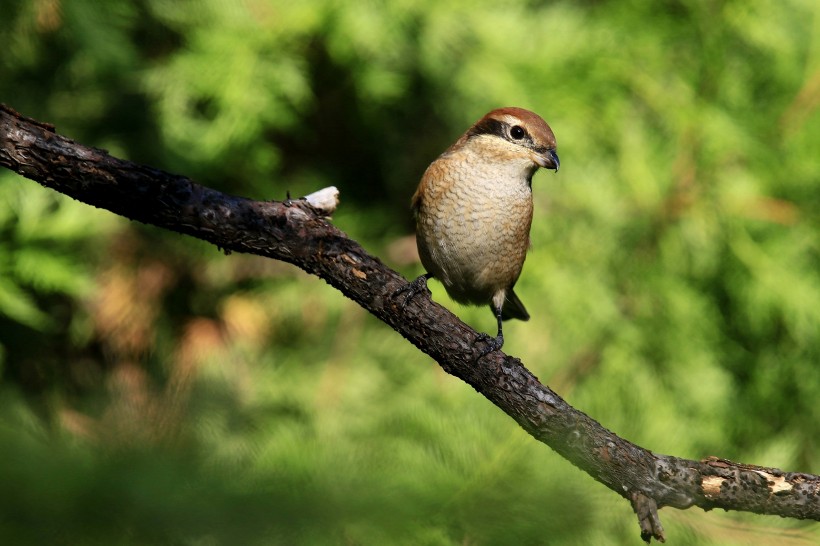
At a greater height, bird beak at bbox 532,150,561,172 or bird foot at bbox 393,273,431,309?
bird beak at bbox 532,150,561,172

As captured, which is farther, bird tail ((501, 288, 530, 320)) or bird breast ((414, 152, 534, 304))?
bird tail ((501, 288, 530, 320))

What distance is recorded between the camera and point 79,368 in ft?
17.6

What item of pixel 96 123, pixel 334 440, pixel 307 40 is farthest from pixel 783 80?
pixel 96 123

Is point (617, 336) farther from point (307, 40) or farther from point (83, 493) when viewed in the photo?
point (83, 493)

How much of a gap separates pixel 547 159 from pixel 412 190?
7.44 ft

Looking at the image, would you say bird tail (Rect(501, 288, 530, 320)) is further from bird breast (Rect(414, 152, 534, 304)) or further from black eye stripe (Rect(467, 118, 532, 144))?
black eye stripe (Rect(467, 118, 532, 144))

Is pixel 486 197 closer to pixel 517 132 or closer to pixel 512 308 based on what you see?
pixel 517 132

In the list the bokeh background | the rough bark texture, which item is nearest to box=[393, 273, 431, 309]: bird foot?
the rough bark texture

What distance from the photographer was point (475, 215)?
3545 mm

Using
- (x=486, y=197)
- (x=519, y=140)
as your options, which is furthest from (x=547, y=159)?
(x=486, y=197)

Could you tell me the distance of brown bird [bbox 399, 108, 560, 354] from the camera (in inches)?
140

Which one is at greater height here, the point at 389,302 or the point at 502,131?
the point at 502,131

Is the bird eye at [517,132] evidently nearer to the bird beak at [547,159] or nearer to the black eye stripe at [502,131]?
the black eye stripe at [502,131]

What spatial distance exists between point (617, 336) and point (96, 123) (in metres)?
3.23
